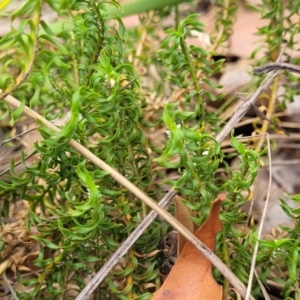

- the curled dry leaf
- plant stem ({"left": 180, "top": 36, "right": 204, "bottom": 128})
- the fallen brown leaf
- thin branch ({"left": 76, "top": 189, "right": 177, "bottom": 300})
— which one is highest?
plant stem ({"left": 180, "top": 36, "right": 204, "bottom": 128})

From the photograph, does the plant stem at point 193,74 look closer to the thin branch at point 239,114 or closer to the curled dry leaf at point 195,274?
the thin branch at point 239,114

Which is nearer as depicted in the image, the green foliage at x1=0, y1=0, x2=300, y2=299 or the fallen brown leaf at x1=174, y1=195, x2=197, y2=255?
the green foliage at x1=0, y1=0, x2=300, y2=299

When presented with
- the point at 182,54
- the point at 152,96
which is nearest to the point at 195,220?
the point at 182,54

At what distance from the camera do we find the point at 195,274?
985 millimetres

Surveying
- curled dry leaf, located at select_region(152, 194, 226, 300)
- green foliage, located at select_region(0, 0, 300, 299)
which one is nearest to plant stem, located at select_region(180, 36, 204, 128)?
green foliage, located at select_region(0, 0, 300, 299)

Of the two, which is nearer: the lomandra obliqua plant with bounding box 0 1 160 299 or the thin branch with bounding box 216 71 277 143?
the lomandra obliqua plant with bounding box 0 1 160 299

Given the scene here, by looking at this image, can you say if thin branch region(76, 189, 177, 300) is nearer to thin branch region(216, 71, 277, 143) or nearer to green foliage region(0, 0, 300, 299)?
green foliage region(0, 0, 300, 299)

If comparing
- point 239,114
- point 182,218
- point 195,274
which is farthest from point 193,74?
point 195,274

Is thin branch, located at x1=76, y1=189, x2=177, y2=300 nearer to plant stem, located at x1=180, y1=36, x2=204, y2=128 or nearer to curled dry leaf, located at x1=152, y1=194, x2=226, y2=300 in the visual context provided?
curled dry leaf, located at x1=152, y1=194, x2=226, y2=300

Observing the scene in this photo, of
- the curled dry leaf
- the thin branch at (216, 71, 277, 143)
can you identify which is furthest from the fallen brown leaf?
the thin branch at (216, 71, 277, 143)

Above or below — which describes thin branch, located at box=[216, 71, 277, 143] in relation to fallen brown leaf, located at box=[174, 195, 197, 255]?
above

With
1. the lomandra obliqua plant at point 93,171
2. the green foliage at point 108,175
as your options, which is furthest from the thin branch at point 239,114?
the lomandra obliqua plant at point 93,171

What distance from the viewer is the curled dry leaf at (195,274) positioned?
97cm

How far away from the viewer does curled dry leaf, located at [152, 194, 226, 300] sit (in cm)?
97
